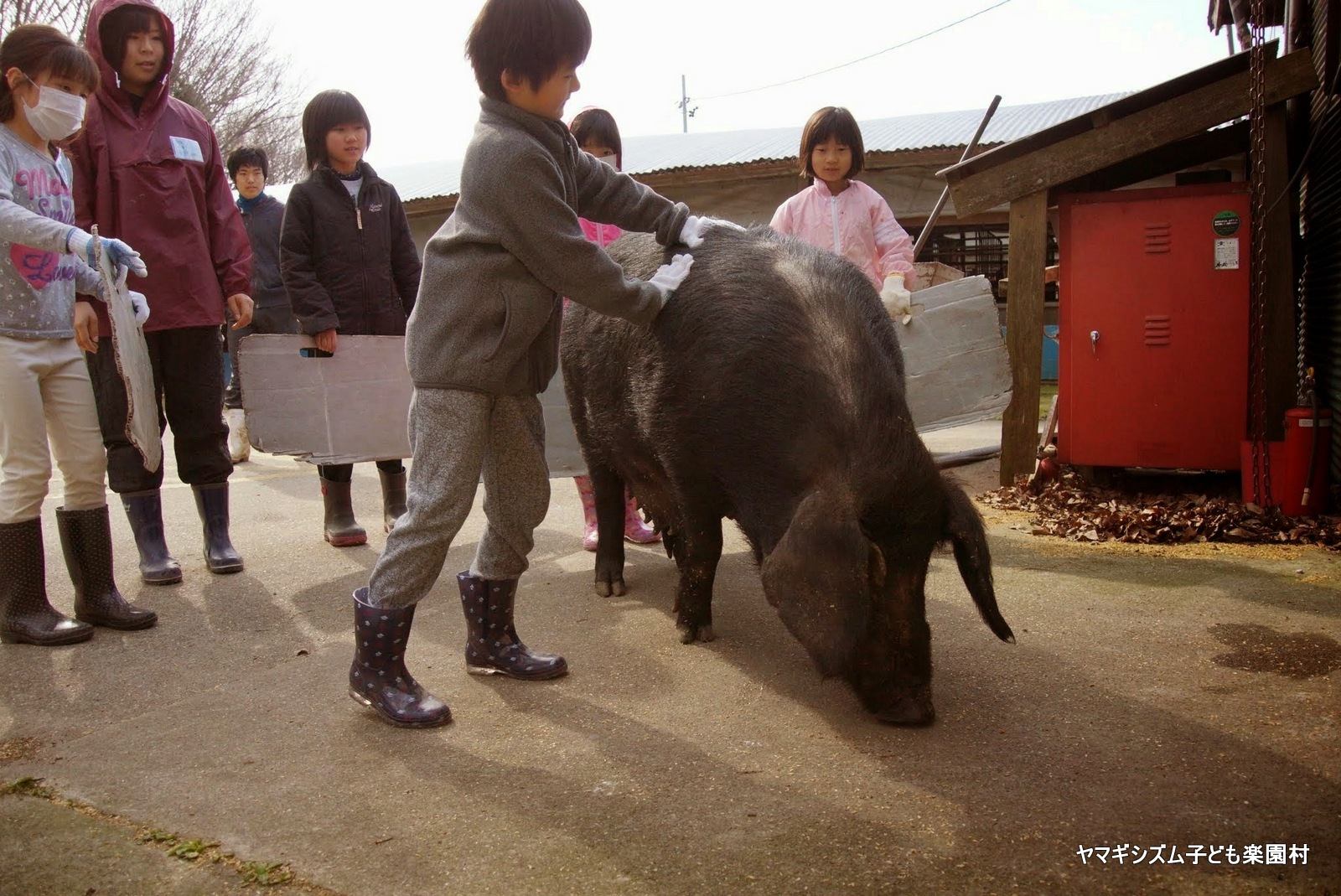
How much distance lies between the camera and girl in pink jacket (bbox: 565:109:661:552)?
185 inches

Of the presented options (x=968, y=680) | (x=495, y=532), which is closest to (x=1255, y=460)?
(x=968, y=680)

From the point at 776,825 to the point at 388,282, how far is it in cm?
349

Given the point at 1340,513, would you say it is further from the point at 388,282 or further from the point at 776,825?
the point at 388,282

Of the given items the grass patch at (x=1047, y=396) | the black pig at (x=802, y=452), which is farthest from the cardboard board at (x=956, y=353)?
the grass patch at (x=1047, y=396)

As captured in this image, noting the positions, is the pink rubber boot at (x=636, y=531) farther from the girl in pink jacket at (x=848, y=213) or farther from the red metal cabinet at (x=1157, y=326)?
the red metal cabinet at (x=1157, y=326)

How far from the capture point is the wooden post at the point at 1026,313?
614 centimetres

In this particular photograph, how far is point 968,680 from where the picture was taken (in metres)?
3.15

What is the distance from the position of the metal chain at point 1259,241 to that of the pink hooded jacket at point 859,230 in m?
2.11

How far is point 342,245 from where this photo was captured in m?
4.82

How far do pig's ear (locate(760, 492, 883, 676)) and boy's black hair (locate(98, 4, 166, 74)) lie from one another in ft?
10.7

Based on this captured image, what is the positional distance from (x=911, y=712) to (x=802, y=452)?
0.74 metres

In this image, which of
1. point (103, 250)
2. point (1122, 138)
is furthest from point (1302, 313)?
point (103, 250)

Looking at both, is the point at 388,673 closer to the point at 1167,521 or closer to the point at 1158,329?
the point at 1167,521

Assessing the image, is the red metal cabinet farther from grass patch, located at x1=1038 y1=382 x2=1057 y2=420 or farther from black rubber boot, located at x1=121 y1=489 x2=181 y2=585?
black rubber boot, located at x1=121 y1=489 x2=181 y2=585
